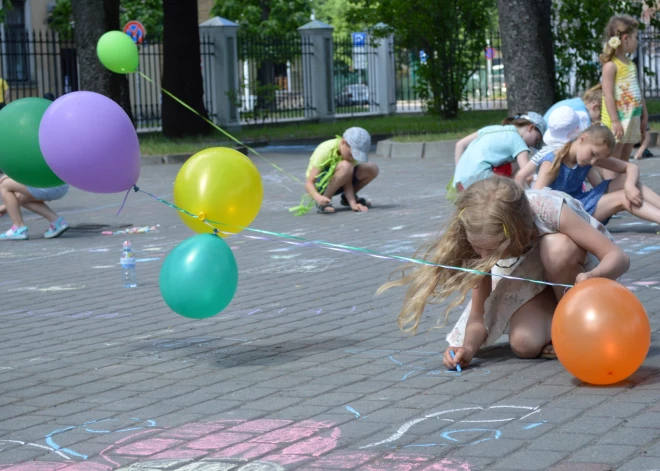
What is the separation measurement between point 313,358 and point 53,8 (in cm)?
3211

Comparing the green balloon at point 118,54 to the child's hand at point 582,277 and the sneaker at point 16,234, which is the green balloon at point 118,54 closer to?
the sneaker at point 16,234

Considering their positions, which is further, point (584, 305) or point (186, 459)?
point (584, 305)

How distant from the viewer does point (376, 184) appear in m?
13.4

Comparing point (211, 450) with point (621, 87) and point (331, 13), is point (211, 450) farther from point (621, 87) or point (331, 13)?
point (331, 13)

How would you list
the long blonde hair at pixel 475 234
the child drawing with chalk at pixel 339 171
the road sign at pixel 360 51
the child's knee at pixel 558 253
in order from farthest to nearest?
the road sign at pixel 360 51
the child drawing with chalk at pixel 339 171
the child's knee at pixel 558 253
the long blonde hair at pixel 475 234

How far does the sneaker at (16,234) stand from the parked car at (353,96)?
72.9 ft

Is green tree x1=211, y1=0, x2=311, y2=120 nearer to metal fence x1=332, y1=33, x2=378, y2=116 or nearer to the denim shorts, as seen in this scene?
metal fence x1=332, y1=33, x2=378, y2=116

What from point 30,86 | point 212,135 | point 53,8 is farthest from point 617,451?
point 53,8

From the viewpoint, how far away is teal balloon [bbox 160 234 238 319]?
15.4ft

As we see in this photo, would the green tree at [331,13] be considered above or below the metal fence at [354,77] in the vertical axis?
above

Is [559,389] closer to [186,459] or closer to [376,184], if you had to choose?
[186,459]

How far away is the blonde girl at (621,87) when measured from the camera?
31.9 ft

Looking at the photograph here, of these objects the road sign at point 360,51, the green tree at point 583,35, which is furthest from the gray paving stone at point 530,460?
the road sign at point 360,51

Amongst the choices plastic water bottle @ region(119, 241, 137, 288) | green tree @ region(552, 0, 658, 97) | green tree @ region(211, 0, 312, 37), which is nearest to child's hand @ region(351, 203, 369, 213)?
plastic water bottle @ region(119, 241, 137, 288)
